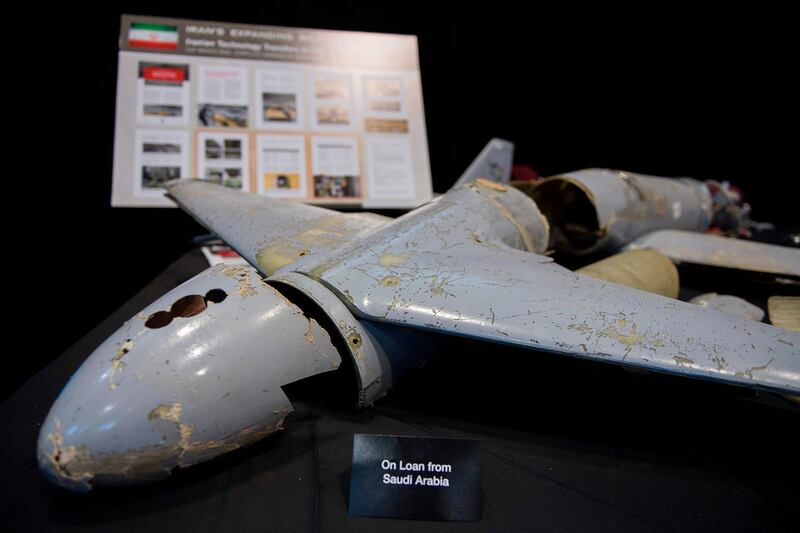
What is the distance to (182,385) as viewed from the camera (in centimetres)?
129

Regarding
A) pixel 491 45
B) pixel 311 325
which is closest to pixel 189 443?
pixel 311 325

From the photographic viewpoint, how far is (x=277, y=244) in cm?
207

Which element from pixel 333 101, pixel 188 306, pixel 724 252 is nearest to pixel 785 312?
pixel 724 252

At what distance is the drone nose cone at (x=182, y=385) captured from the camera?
1.22 m

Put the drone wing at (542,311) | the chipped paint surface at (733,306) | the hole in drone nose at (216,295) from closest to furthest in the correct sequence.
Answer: the drone wing at (542,311)
the hole in drone nose at (216,295)
the chipped paint surface at (733,306)

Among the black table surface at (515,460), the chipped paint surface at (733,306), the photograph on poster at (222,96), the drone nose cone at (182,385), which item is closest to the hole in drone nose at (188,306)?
the drone nose cone at (182,385)

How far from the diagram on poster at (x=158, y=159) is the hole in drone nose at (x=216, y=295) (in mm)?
2188

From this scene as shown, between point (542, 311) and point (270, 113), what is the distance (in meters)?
2.78

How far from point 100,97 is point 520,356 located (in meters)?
3.37

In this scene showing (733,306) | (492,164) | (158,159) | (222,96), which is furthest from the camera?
(492,164)

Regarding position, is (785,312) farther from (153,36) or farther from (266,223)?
(153,36)

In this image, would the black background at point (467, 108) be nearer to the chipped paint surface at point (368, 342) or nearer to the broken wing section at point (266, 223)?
the broken wing section at point (266, 223)

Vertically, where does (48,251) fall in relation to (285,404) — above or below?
above

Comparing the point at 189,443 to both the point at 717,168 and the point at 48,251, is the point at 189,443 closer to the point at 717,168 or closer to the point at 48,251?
the point at 48,251
